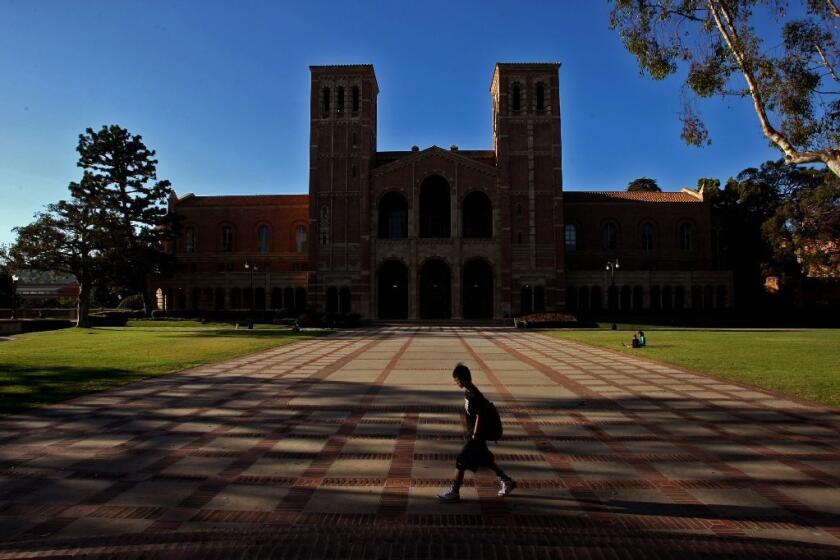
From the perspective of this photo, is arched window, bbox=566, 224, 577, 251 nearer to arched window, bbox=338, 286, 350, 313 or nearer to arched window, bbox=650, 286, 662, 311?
arched window, bbox=650, 286, 662, 311

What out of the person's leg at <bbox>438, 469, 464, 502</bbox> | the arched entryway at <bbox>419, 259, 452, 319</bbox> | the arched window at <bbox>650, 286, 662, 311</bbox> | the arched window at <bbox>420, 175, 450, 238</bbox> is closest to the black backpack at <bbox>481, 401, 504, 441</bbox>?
the person's leg at <bbox>438, 469, 464, 502</bbox>

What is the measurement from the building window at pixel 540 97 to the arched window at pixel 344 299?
25.6 m

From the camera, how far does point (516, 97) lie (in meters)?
55.2

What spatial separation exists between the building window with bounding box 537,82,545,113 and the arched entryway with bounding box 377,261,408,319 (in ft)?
67.1

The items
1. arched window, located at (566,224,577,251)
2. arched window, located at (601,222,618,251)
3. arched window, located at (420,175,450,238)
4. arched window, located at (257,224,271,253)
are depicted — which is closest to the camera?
arched window, located at (420,175,450,238)

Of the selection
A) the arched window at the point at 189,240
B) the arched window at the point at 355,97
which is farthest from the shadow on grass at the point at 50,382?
the arched window at the point at 189,240

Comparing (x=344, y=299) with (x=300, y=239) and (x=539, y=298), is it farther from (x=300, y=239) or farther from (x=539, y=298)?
(x=539, y=298)

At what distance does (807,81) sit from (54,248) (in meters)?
45.9

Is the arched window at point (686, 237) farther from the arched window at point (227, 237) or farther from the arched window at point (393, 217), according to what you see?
the arched window at point (227, 237)

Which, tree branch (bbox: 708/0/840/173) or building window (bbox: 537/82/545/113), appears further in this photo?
building window (bbox: 537/82/545/113)

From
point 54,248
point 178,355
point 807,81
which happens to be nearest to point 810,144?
point 807,81

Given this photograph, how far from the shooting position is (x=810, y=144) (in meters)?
14.5

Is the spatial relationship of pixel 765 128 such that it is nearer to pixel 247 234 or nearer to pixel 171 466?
pixel 171 466

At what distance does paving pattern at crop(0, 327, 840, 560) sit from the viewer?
4.46 metres
